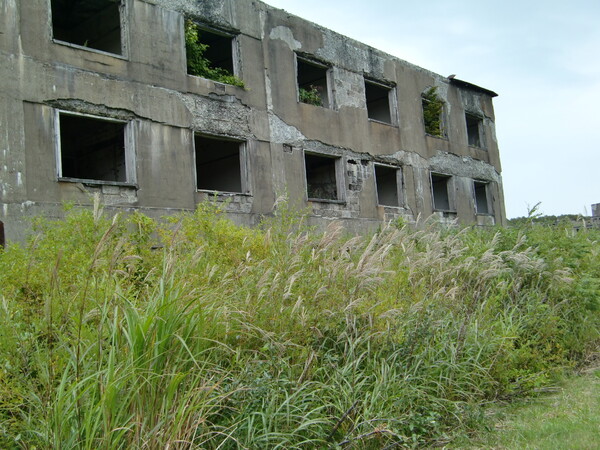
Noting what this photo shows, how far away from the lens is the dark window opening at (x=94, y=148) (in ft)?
46.5

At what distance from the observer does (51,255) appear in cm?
549

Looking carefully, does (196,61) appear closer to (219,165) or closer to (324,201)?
(219,165)

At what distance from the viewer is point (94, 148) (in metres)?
15.1

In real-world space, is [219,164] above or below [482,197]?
above

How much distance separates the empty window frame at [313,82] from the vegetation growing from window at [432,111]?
3.78 m

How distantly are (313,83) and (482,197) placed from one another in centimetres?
884

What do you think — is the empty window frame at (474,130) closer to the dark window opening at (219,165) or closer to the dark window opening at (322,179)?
the dark window opening at (322,179)

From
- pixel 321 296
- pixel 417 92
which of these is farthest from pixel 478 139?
pixel 321 296

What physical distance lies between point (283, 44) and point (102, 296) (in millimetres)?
11744

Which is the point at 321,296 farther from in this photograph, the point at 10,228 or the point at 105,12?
the point at 105,12

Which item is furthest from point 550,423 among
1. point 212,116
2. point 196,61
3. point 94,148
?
point 94,148

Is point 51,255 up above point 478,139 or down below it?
below

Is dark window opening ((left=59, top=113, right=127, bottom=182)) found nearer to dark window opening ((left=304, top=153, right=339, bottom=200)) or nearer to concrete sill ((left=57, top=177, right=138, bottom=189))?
concrete sill ((left=57, top=177, right=138, bottom=189))

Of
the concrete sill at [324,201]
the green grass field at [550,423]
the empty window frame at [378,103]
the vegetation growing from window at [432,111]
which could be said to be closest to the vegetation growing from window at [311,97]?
the concrete sill at [324,201]
